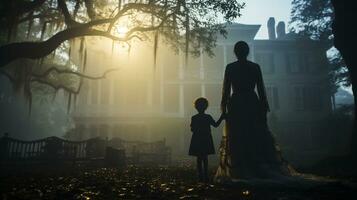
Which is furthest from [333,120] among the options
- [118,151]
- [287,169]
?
[287,169]

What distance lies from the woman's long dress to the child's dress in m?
0.50

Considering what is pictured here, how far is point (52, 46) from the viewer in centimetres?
1168

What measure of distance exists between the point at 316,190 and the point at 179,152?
2387 centimetres

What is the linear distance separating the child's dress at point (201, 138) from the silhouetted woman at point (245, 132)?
0.50 metres

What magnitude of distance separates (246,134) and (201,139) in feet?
3.85

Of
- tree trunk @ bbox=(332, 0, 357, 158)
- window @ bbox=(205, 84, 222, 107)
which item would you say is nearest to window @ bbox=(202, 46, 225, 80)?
window @ bbox=(205, 84, 222, 107)

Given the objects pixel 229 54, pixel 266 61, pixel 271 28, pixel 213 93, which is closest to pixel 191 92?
pixel 213 93

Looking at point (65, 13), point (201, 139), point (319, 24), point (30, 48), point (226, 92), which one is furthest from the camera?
point (319, 24)

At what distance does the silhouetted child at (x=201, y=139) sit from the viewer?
6.33 meters

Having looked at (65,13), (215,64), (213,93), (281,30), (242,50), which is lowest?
(242,50)

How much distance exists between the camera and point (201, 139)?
6406 mm

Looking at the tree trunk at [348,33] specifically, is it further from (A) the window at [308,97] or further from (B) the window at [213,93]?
(A) the window at [308,97]

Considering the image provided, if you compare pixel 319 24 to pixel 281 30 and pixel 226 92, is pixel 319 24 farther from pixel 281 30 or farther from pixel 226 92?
pixel 226 92

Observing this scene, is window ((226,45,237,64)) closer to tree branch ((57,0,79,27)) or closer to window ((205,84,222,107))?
window ((205,84,222,107))
